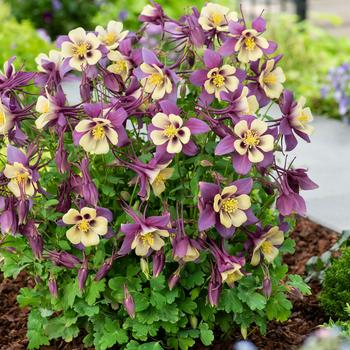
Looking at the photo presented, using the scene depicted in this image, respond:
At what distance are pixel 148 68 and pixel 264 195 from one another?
2.14ft

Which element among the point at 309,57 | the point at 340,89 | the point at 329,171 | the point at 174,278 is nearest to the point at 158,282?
the point at 174,278

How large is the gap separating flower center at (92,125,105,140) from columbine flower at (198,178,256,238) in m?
0.31

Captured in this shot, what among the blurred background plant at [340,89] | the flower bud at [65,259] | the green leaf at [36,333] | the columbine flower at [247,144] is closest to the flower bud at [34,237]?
the flower bud at [65,259]

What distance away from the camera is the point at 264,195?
122 inches

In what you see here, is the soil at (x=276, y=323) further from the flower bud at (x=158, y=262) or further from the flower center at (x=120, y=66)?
the flower center at (x=120, y=66)

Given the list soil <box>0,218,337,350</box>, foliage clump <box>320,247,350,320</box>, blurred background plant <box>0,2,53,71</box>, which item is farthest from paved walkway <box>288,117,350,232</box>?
blurred background plant <box>0,2,53,71</box>

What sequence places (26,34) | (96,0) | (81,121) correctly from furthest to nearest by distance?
(96,0) < (26,34) < (81,121)

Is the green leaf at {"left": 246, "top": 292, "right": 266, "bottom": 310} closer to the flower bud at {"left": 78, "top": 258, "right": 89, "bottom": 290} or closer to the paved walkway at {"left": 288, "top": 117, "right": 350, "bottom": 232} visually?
the flower bud at {"left": 78, "top": 258, "right": 89, "bottom": 290}

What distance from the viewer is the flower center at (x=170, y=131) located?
8.55 feet

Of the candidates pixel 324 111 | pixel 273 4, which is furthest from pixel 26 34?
pixel 273 4

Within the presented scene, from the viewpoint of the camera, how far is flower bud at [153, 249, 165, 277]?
2.71 meters

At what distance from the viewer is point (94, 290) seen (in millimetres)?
2861

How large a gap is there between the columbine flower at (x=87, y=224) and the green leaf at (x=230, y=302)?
0.48 metres

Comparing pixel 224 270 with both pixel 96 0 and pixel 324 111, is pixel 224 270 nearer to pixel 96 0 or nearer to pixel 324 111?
pixel 324 111
